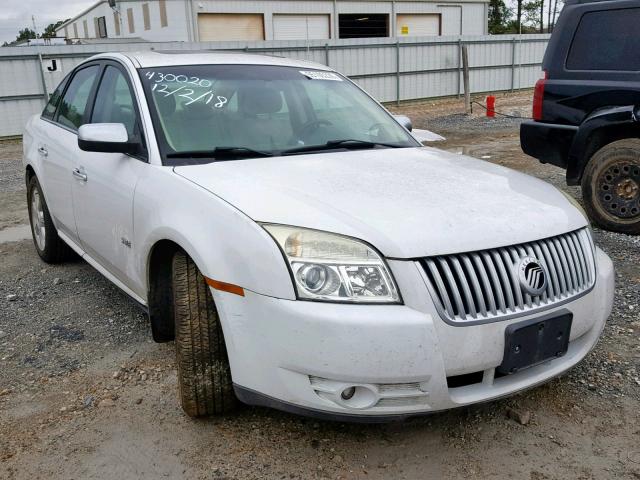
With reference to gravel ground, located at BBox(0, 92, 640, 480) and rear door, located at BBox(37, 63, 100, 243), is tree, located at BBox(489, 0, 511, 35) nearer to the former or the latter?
rear door, located at BBox(37, 63, 100, 243)

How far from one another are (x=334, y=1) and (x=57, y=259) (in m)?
28.7

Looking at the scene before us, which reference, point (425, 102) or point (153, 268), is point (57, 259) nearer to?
point (153, 268)

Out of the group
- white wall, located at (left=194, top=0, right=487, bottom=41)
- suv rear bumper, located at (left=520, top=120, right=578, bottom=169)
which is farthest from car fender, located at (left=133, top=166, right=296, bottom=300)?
white wall, located at (left=194, top=0, right=487, bottom=41)

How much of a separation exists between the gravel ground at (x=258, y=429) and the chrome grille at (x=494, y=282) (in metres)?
0.61

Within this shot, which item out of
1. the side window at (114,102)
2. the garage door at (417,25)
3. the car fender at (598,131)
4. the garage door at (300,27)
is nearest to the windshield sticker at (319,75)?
the side window at (114,102)

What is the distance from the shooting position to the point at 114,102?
3.79m

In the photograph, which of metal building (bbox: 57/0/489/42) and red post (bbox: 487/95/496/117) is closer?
red post (bbox: 487/95/496/117)

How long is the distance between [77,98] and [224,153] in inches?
72.0

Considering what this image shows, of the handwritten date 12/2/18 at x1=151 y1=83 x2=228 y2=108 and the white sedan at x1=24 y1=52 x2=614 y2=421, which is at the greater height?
the handwritten date 12/2/18 at x1=151 y1=83 x2=228 y2=108

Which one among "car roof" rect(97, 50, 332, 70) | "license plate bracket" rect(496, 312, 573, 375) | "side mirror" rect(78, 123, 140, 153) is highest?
"car roof" rect(97, 50, 332, 70)

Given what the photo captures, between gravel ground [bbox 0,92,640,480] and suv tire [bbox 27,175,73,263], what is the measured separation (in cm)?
121

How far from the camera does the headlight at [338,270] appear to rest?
226 cm

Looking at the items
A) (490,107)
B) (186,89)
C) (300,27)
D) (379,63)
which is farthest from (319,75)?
(300,27)

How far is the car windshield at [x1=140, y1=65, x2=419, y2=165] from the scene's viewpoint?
128 inches
